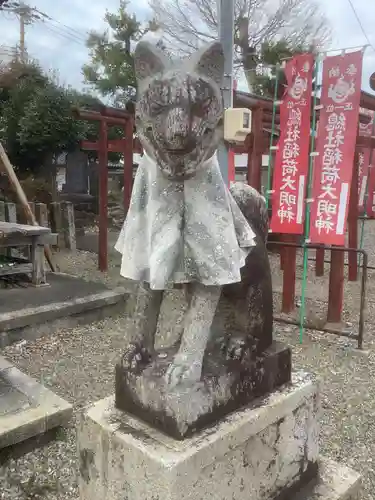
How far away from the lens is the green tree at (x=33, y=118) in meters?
10.9

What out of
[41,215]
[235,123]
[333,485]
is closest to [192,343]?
[333,485]

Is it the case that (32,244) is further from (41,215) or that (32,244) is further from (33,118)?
(33,118)

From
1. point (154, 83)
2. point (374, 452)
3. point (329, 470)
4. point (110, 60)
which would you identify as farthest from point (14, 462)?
point (110, 60)

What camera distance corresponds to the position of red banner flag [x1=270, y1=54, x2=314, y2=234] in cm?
434

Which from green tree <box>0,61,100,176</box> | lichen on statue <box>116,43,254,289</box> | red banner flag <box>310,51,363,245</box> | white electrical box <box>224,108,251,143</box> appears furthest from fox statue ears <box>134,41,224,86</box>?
green tree <box>0,61,100,176</box>

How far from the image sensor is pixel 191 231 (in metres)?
1.53

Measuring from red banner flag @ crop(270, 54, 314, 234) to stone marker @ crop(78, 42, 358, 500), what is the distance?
2632 mm

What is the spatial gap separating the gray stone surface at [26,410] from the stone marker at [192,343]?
81cm

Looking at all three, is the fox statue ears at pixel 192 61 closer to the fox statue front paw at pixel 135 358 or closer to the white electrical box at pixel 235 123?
the fox statue front paw at pixel 135 358

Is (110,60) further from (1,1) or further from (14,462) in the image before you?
(14,462)

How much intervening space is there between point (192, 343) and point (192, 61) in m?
0.89

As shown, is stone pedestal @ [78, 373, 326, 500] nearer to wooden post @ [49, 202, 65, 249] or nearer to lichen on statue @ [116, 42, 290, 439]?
lichen on statue @ [116, 42, 290, 439]

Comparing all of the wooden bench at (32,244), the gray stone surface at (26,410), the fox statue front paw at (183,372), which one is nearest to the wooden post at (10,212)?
the wooden bench at (32,244)

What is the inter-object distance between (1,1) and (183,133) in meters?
5.69
